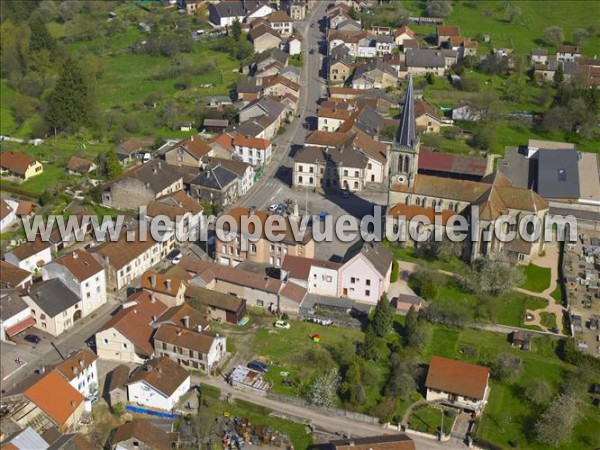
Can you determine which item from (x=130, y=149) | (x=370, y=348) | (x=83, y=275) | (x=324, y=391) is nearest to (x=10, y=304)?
(x=83, y=275)

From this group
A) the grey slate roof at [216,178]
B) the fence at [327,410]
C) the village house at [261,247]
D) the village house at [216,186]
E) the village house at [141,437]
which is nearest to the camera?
the village house at [141,437]

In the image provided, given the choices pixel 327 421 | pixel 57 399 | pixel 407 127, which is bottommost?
pixel 327 421

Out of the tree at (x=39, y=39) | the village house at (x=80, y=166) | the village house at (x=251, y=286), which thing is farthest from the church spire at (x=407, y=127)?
the tree at (x=39, y=39)

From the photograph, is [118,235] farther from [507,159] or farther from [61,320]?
[507,159]

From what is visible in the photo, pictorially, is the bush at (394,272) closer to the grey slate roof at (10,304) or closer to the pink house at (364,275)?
A: the pink house at (364,275)

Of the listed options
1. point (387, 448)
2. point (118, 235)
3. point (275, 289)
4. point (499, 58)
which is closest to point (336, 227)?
point (275, 289)

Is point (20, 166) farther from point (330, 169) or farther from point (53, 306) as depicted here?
point (330, 169)

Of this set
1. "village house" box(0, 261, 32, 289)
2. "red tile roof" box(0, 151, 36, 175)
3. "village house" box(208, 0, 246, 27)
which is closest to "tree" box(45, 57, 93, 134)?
"red tile roof" box(0, 151, 36, 175)
